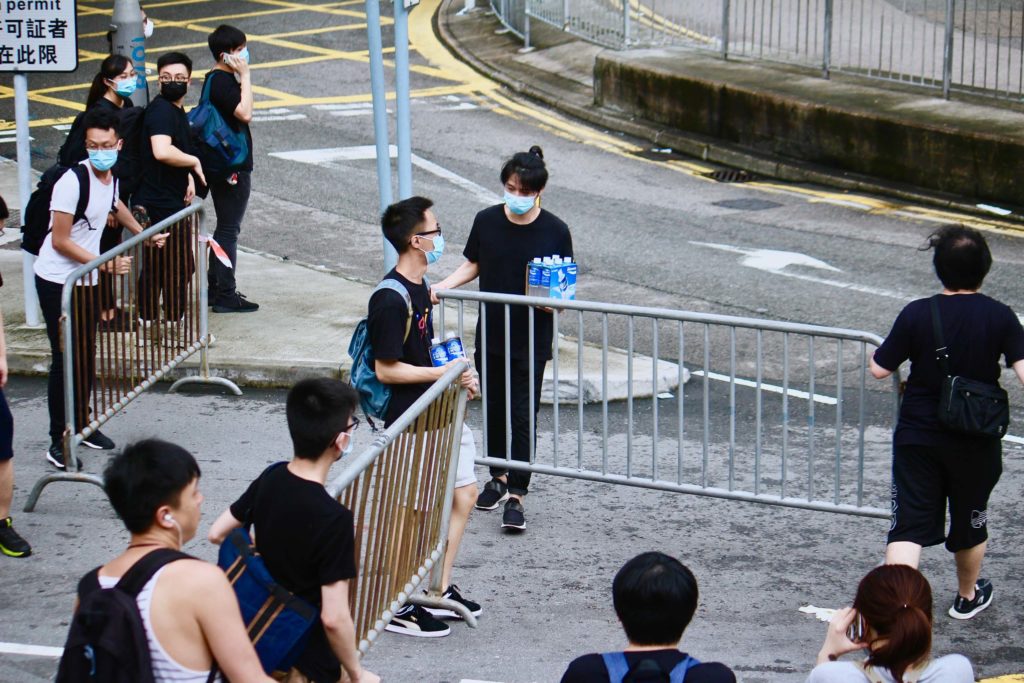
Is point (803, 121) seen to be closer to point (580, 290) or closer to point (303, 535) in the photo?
point (580, 290)

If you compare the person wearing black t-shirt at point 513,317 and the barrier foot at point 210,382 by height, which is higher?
the person wearing black t-shirt at point 513,317

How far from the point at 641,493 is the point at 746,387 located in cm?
194

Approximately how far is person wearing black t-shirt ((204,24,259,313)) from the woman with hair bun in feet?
23.4

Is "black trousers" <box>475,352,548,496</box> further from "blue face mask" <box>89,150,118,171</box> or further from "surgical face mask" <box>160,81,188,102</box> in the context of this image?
"surgical face mask" <box>160,81,188,102</box>

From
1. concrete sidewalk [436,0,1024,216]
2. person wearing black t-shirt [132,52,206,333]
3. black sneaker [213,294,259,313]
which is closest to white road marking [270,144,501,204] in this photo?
concrete sidewalk [436,0,1024,216]

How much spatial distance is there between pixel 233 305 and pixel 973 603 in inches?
230

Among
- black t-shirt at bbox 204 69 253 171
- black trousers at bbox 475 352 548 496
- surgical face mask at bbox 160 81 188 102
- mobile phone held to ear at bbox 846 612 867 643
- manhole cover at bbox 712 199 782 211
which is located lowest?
manhole cover at bbox 712 199 782 211

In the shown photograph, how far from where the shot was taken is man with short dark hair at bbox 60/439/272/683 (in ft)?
12.1

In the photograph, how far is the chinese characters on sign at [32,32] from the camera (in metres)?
9.66

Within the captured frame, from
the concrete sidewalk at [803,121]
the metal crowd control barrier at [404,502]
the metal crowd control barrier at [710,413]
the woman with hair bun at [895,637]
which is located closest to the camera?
the woman with hair bun at [895,637]

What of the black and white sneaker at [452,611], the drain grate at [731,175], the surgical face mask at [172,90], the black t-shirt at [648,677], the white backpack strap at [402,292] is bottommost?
the drain grate at [731,175]

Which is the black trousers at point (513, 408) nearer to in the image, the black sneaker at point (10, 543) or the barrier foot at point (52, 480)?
the barrier foot at point (52, 480)

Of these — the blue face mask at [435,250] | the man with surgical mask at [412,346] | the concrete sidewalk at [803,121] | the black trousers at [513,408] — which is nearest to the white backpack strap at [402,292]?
the man with surgical mask at [412,346]

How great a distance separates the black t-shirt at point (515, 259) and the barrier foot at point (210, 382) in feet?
7.45
